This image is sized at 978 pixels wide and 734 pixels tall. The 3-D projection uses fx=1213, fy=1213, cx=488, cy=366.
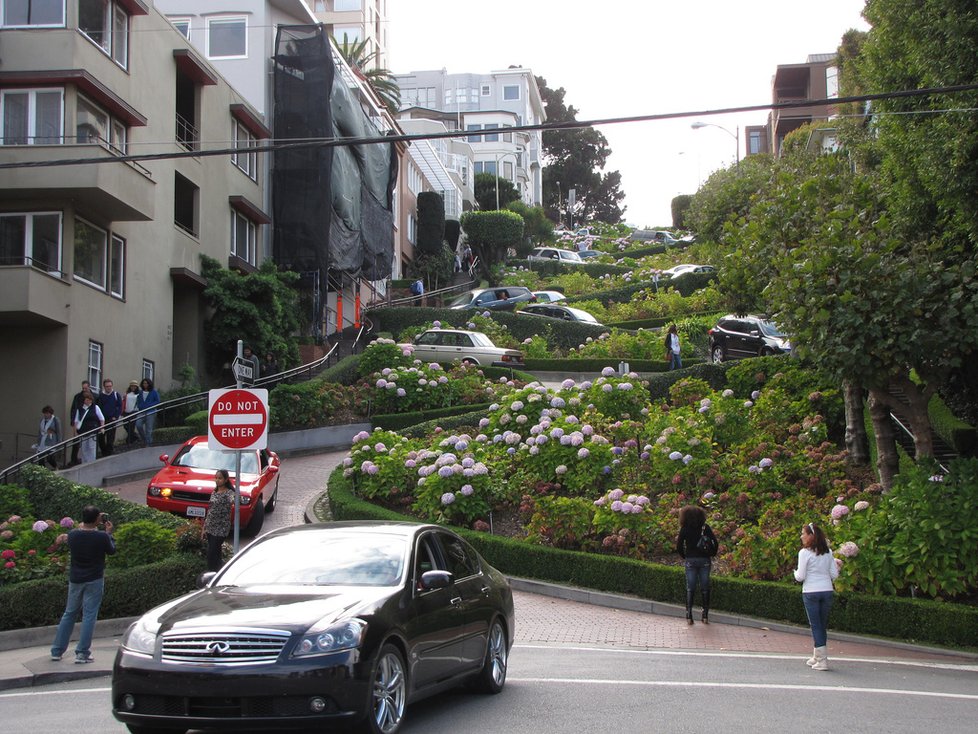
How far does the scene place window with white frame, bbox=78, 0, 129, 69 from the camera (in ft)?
90.7

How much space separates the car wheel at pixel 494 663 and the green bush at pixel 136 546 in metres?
6.95

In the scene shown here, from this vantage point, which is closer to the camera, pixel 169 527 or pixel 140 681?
pixel 140 681

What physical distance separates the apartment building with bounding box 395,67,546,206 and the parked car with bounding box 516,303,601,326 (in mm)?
68322

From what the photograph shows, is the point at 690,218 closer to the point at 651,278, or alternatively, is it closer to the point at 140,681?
the point at 651,278

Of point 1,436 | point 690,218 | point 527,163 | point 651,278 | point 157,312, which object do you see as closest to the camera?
point 1,436

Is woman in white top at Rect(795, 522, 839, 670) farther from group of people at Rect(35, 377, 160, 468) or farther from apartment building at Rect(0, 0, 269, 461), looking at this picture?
apartment building at Rect(0, 0, 269, 461)

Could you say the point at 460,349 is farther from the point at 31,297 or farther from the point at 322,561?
the point at 322,561

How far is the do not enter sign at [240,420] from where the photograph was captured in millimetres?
13844

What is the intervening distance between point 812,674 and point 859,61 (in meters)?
11.5

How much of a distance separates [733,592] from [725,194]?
42.6 metres

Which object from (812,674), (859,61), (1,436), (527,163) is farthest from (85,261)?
(527,163)

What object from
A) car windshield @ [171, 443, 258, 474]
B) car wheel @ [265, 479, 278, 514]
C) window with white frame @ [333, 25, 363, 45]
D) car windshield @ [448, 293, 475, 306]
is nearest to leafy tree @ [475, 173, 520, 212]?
window with white frame @ [333, 25, 363, 45]

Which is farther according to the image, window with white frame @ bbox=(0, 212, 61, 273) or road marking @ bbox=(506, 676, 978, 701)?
window with white frame @ bbox=(0, 212, 61, 273)

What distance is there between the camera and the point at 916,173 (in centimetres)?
1722
